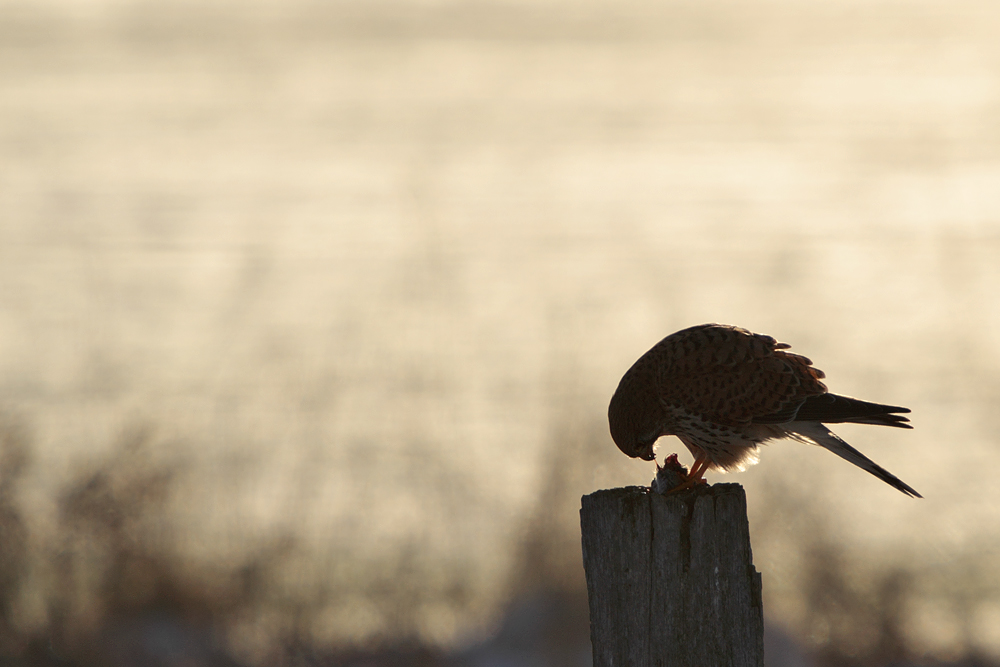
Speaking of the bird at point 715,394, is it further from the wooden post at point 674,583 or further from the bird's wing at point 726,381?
the wooden post at point 674,583

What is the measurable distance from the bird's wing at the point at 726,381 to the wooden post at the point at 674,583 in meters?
1.13

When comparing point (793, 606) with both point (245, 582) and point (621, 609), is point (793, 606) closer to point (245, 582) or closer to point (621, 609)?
point (245, 582)

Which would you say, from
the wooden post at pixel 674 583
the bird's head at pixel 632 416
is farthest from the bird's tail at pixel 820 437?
the wooden post at pixel 674 583

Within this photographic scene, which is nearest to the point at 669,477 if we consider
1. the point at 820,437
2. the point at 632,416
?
the point at 632,416

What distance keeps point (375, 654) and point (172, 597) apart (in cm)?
134

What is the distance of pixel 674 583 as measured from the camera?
109 inches

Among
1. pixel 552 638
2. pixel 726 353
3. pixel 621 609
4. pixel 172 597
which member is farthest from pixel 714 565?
pixel 172 597

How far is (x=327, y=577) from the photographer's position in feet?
22.0

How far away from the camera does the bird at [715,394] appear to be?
396 centimetres

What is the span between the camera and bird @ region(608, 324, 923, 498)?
13.0 ft

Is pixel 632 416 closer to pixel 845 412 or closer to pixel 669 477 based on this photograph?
pixel 669 477

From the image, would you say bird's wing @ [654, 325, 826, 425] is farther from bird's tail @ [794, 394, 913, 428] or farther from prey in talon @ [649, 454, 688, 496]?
prey in talon @ [649, 454, 688, 496]

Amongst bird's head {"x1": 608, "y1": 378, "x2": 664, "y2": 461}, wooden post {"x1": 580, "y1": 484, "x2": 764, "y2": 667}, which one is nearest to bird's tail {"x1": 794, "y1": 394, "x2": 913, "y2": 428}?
bird's head {"x1": 608, "y1": 378, "x2": 664, "y2": 461}

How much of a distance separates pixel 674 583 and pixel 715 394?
1.34m
